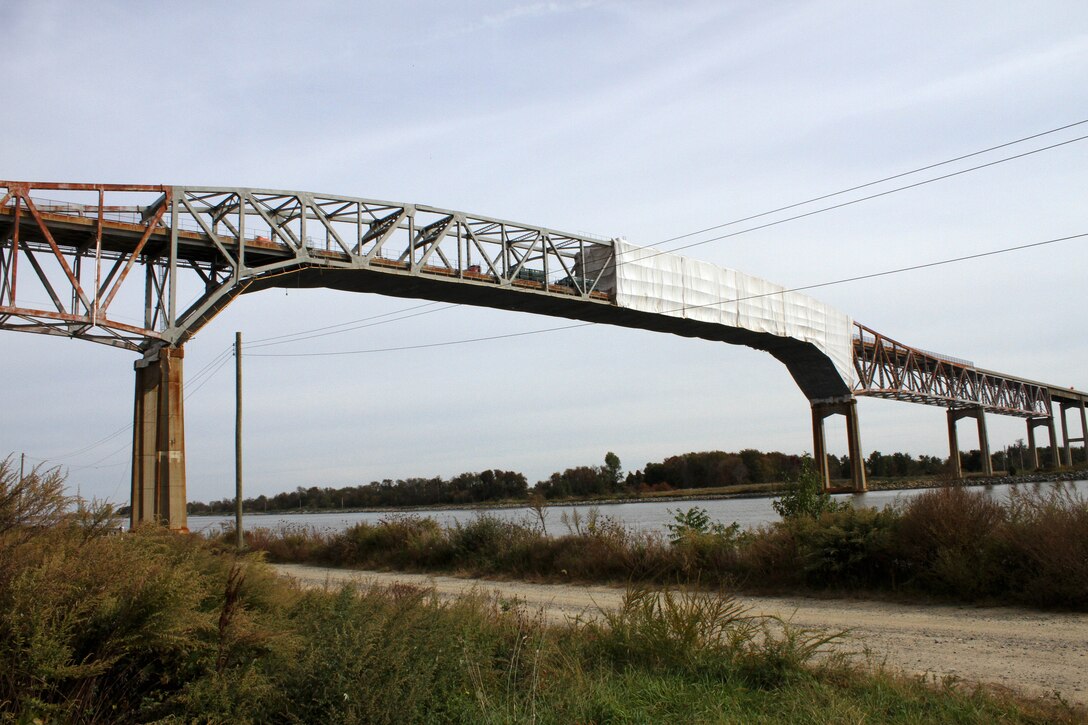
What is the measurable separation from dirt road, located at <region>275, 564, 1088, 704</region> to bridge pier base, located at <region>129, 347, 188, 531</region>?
17.4m

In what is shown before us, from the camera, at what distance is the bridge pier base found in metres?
27.9

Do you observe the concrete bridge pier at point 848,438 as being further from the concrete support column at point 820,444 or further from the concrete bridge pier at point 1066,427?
the concrete bridge pier at point 1066,427

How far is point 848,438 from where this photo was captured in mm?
71438

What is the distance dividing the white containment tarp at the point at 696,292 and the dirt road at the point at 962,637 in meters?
29.8

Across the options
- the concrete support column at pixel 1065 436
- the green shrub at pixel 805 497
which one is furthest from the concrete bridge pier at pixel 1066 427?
the green shrub at pixel 805 497

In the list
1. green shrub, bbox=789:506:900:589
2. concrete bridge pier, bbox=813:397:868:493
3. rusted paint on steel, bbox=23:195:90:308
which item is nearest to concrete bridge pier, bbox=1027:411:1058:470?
concrete bridge pier, bbox=813:397:868:493

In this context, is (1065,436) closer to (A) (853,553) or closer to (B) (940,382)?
(B) (940,382)

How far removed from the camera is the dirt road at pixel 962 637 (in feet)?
28.7

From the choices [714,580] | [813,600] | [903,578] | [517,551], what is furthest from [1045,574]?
[517,551]

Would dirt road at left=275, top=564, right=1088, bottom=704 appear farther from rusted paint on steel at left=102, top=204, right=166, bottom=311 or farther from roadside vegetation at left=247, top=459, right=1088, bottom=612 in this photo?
rusted paint on steel at left=102, top=204, right=166, bottom=311

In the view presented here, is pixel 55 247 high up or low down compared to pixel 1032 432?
up

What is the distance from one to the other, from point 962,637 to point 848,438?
64047mm

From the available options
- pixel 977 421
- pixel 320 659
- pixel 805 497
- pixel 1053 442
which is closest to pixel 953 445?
pixel 977 421

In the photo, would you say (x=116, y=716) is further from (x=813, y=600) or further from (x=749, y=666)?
(x=813, y=600)
